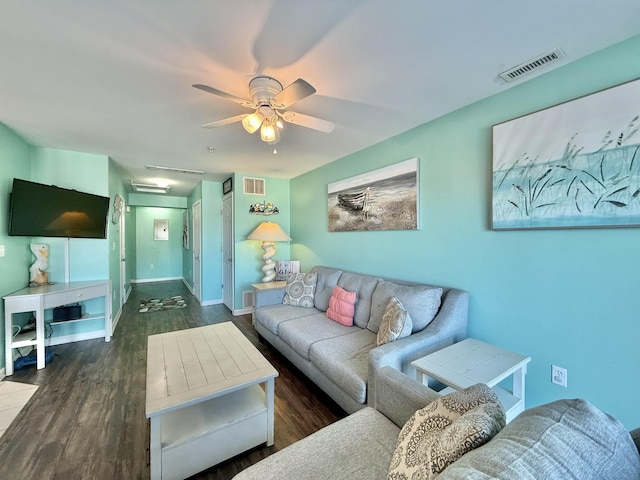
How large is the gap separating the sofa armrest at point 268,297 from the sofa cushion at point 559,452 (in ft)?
9.61

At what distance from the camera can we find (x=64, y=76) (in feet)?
5.68

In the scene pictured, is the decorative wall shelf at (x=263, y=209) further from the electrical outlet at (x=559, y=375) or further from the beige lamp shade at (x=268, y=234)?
the electrical outlet at (x=559, y=375)

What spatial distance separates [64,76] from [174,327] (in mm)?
3284

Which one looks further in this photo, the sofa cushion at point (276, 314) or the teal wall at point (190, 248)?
the teal wall at point (190, 248)

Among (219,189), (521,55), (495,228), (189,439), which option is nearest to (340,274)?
(495,228)

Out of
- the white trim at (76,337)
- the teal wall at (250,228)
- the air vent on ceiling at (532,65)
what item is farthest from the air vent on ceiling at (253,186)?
the air vent on ceiling at (532,65)

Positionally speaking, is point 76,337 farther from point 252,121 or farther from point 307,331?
point 252,121

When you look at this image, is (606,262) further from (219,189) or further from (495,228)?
(219,189)

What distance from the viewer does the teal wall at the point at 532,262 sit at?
1488mm

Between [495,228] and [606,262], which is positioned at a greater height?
[495,228]

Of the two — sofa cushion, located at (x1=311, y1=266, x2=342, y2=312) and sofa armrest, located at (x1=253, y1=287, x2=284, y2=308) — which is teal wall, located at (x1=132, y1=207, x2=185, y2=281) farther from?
sofa cushion, located at (x1=311, y1=266, x2=342, y2=312)

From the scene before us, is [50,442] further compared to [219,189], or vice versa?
[219,189]

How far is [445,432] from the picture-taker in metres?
0.84

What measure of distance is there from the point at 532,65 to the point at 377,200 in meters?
1.66
